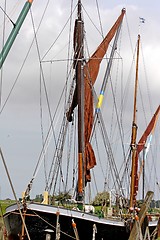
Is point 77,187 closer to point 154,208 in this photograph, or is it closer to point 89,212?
point 89,212

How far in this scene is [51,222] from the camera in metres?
24.0

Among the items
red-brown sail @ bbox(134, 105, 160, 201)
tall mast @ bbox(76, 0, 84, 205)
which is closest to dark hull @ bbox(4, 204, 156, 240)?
tall mast @ bbox(76, 0, 84, 205)

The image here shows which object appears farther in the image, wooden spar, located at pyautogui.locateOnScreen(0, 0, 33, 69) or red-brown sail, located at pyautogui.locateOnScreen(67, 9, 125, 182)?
red-brown sail, located at pyautogui.locateOnScreen(67, 9, 125, 182)

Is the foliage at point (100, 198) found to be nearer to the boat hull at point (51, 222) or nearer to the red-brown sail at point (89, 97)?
the red-brown sail at point (89, 97)

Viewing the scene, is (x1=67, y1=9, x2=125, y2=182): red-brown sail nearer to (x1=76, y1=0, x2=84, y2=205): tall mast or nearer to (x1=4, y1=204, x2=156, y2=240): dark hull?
(x1=76, y1=0, x2=84, y2=205): tall mast

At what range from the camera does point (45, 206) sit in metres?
24.0

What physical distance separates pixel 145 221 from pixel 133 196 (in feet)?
44.8

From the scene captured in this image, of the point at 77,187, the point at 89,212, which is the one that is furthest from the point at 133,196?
the point at 89,212

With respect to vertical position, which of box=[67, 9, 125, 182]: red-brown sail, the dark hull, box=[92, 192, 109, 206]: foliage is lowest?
the dark hull

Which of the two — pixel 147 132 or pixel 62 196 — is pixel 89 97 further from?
pixel 147 132

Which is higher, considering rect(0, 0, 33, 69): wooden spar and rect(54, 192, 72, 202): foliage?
rect(0, 0, 33, 69): wooden spar

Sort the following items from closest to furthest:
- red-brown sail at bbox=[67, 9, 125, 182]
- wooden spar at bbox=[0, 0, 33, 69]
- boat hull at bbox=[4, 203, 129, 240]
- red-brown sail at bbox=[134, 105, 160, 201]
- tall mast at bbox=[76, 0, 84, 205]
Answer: wooden spar at bbox=[0, 0, 33, 69], boat hull at bbox=[4, 203, 129, 240], tall mast at bbox=[76, 0, 84, 205], red-brown sail at bbox=[67, 9, 125, 182], red-brown sail at bbox=[134, 105, 160, 201]

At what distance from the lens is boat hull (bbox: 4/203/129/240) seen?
23594 millimetres

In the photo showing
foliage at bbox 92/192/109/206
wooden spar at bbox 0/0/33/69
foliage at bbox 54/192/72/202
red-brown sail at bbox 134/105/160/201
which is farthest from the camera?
red-brown sail at bbox 134/105/160/201
